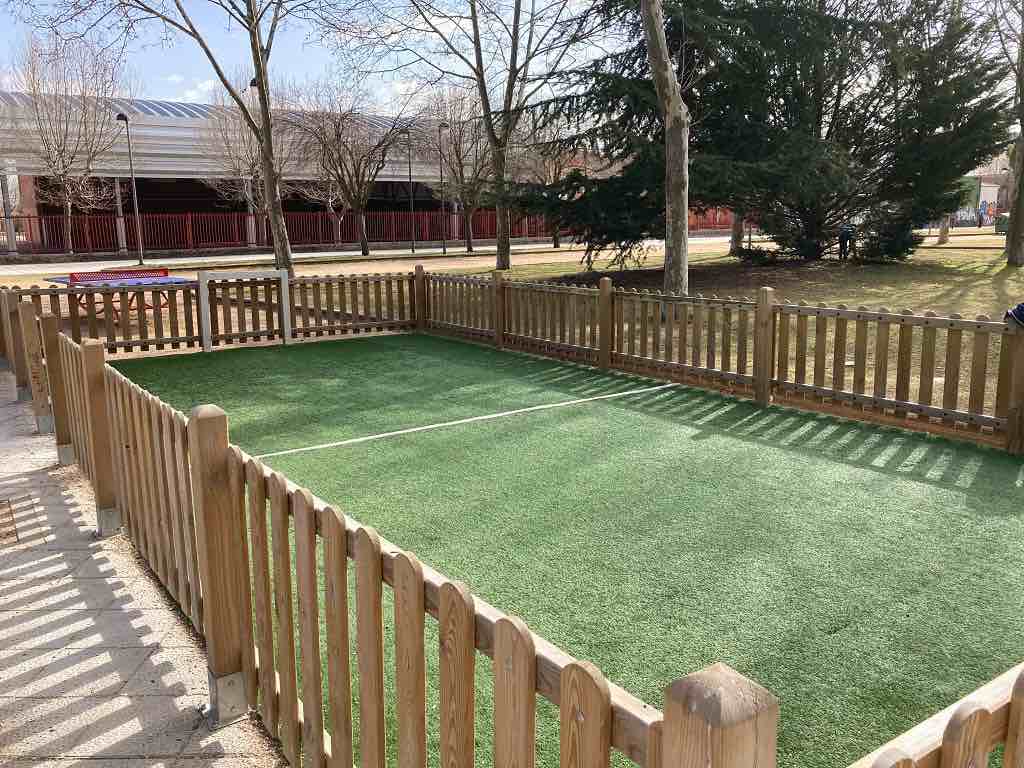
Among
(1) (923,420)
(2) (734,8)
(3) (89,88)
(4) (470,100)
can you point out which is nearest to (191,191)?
(3) (89,88)

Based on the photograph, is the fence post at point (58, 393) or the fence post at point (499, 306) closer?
the fence post at point (58, 393)

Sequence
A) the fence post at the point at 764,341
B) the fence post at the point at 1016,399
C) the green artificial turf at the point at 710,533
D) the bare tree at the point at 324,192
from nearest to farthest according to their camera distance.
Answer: the green artificial turf at the point at 710,533
the fence post at the point at 1016,399
the fence post at the point at 764,341
the bare tree at the point at 324,192

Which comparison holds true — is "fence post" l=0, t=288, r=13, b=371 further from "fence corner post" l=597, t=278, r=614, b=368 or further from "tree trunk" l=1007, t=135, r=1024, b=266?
"tree trunk" l=1007, t=135, r=1024, b=266

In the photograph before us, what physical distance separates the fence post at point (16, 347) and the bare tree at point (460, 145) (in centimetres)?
3143

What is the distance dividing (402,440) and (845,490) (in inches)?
150

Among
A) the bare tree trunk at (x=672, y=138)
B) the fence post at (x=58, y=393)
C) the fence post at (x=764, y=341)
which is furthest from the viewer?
the bare tree trunk at (x=672, y=138)

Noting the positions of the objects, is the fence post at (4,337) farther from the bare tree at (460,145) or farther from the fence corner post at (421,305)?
the bare tree at (460,145)

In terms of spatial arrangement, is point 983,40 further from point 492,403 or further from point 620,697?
point 620,697

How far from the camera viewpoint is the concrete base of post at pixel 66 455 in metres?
7.01

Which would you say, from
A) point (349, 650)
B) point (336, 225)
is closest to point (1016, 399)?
point (349, 650)

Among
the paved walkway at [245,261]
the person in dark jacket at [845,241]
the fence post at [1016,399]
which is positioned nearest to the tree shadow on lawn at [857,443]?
the fence post at [1016,399]

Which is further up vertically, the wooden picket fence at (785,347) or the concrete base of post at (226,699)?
the wooden picket fence at (785,347)

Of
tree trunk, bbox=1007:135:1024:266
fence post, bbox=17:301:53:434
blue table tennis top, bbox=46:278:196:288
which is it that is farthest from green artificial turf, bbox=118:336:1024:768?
tree trunk, bbox=1007:135:1024:266

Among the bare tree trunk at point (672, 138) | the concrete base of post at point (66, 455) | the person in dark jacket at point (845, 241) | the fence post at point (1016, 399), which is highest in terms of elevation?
the bare tree trunk at point (672, 138)
